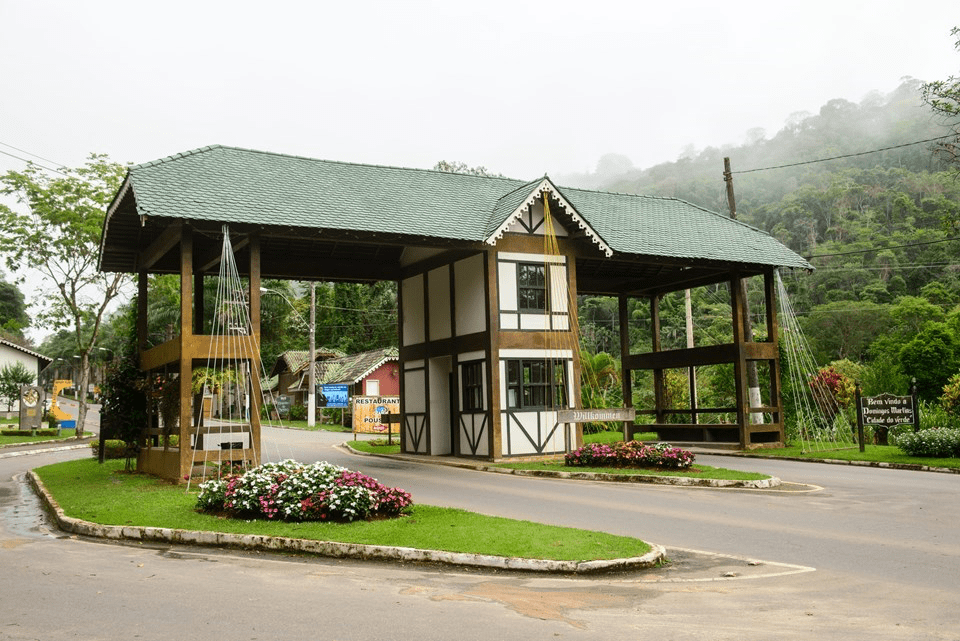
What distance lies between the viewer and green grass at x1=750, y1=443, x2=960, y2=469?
69.0 feet

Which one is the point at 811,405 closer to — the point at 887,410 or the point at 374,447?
the point at 887,410

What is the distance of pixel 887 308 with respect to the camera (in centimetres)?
5631

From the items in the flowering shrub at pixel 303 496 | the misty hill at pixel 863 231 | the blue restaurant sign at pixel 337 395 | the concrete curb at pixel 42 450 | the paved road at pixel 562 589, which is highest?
the misty hill at pixel 863 231

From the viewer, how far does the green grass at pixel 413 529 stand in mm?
10242

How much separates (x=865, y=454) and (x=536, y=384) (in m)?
9.15

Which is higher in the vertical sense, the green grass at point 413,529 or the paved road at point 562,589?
the green grass at point 413,529

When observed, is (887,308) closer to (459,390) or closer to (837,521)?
(459,390)

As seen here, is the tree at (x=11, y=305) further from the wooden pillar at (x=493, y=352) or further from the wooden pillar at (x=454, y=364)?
the wooden pillar at (x=493, y=352)

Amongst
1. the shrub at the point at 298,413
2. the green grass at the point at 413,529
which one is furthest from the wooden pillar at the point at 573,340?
the shrub at the point at 298,413

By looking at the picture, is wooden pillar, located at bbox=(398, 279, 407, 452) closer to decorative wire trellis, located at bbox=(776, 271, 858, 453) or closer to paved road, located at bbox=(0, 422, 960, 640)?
decorative wire trellis, located at bbox=(776, 271, 858, 453)

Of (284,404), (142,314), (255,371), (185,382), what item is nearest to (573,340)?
(255,371)

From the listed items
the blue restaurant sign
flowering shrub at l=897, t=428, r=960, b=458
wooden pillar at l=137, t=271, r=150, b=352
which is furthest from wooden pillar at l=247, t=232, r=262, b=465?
the blue restaurant sign

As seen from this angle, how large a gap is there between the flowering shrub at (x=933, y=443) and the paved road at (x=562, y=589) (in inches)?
328

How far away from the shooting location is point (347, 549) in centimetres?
1059
